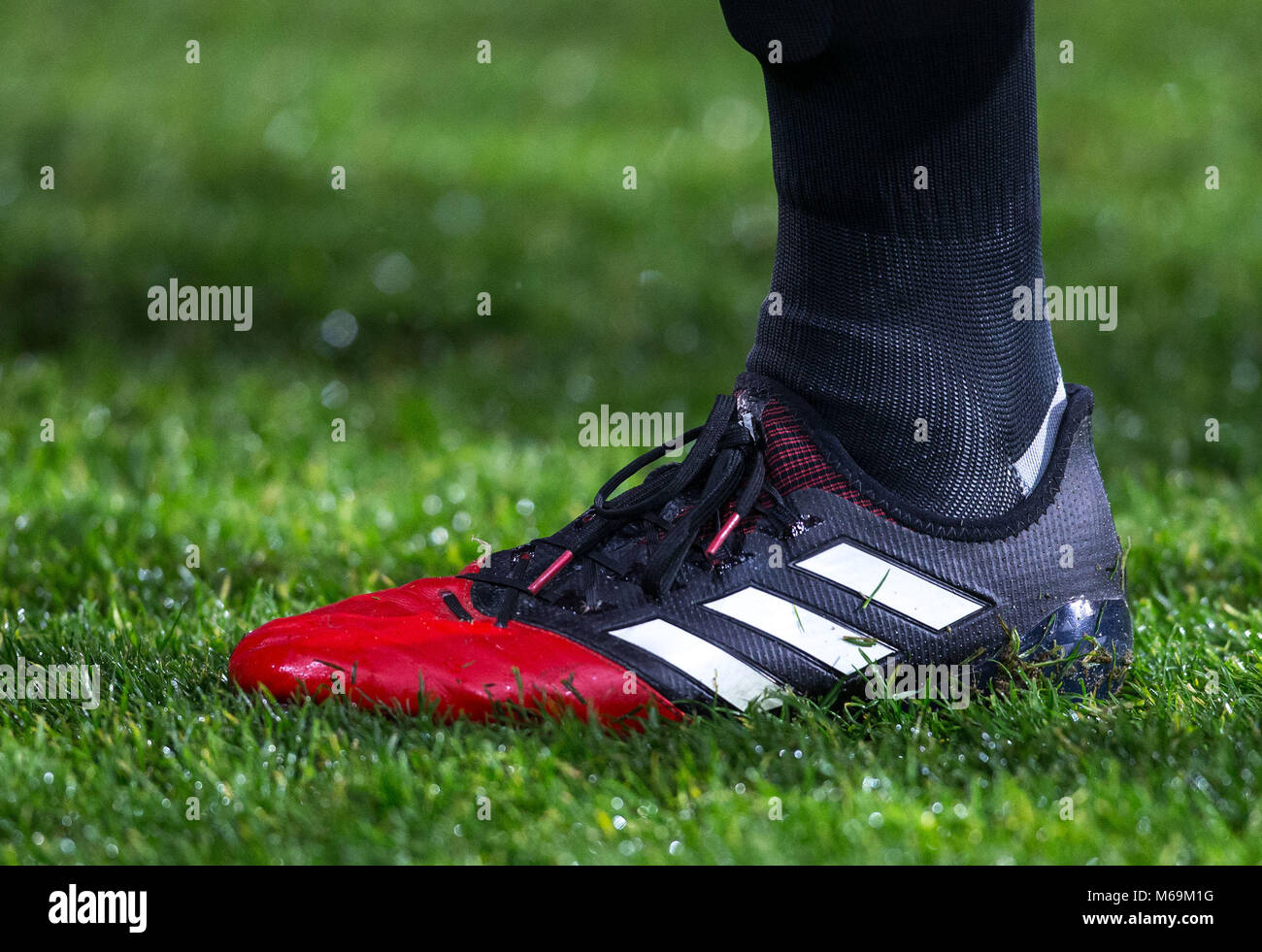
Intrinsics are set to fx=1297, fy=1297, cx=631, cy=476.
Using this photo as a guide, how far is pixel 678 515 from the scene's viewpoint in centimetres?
204

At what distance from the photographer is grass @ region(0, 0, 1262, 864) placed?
166 cm

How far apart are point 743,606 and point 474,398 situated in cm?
331

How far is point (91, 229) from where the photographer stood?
21.2ft

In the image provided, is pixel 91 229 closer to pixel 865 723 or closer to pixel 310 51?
pixel 310 51
